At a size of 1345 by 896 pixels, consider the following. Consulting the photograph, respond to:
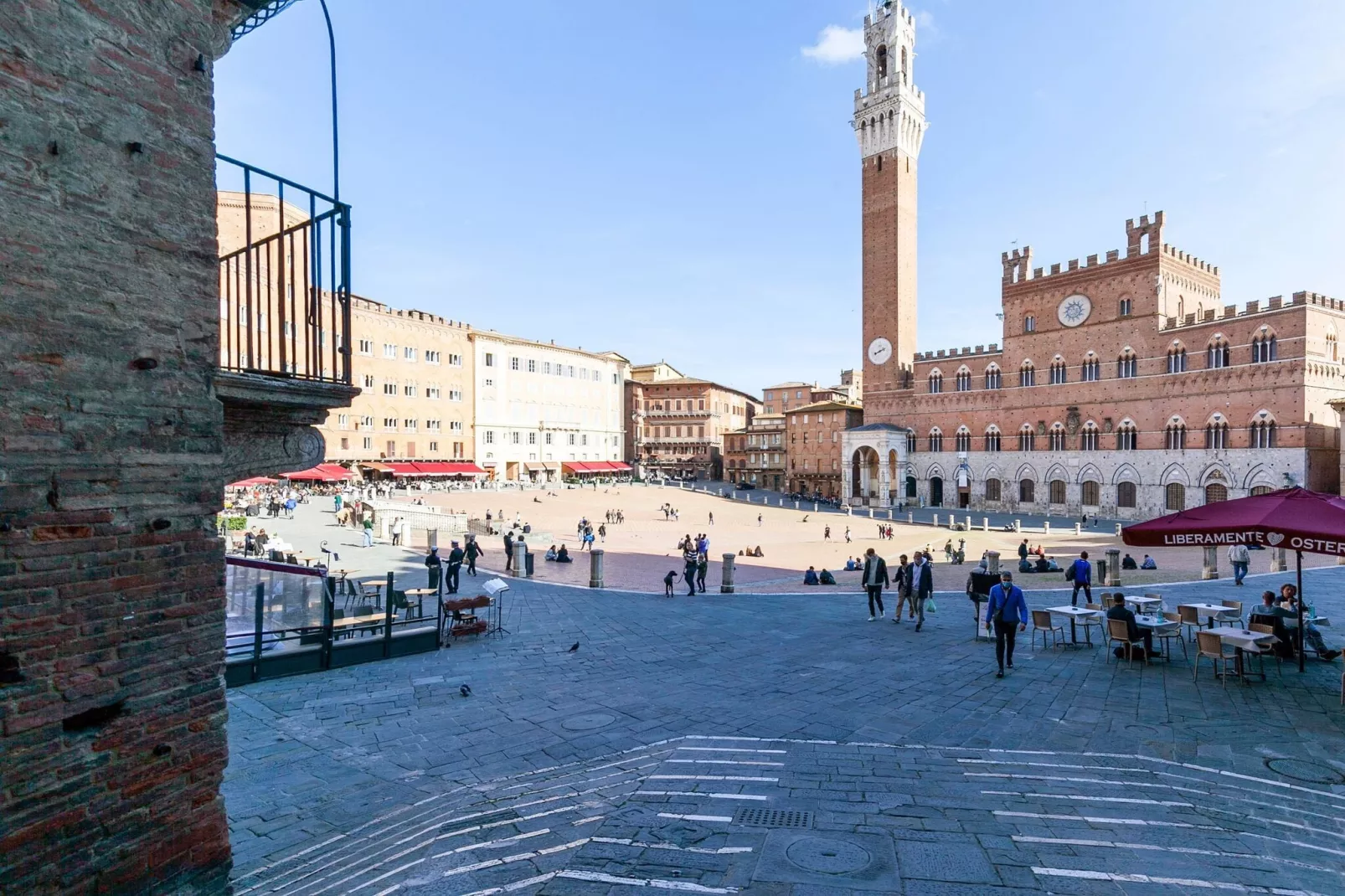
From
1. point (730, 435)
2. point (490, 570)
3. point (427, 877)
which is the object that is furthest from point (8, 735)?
point (730, 435)

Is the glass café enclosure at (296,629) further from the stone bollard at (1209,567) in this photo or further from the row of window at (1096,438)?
the row of window at (1096,438)

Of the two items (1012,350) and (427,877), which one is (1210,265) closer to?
(1012,350)

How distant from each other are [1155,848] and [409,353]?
205ft

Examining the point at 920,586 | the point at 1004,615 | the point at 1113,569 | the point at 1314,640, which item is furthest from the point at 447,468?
the point at 1314,640

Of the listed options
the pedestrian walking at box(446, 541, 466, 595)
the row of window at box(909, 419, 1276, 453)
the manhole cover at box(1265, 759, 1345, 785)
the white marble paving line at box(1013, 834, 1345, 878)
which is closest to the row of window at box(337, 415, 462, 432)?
the row of window at box(909, 419, 1276, 453)

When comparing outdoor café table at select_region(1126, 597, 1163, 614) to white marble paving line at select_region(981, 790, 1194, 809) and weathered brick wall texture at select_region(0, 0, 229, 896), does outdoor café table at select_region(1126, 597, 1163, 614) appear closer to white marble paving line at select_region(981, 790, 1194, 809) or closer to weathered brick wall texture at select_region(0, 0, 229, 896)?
white marble paving line at select_region(981, 790, 1194, 809)

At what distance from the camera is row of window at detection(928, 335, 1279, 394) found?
122 feet

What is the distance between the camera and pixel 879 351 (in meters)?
57.0

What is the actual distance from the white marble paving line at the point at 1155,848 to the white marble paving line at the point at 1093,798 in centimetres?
70

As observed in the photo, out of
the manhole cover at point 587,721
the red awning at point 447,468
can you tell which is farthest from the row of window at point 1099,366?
the manhole cover at point 587,721

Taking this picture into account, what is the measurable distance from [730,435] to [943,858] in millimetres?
80858

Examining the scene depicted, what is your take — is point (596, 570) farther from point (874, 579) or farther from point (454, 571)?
point (874, 579)

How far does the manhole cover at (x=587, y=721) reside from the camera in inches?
291

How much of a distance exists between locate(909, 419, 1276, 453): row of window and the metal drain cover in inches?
1739
